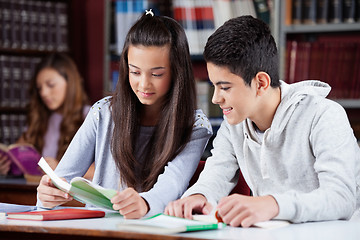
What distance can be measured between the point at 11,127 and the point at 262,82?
272 cm

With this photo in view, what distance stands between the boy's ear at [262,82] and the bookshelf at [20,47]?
2.68 metres

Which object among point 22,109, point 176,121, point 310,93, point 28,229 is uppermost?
point 310,93

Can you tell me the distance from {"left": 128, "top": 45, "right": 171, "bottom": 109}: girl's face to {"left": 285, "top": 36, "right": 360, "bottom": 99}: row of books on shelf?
1.68 meters

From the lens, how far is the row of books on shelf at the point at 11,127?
3.93m

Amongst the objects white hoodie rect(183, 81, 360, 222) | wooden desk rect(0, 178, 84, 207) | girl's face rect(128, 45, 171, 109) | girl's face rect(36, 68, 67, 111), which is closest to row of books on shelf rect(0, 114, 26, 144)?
girl's face rect(36, 68, 67, 111)

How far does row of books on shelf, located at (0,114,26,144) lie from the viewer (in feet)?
12.9

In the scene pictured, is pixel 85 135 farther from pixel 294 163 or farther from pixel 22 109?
pixel 22 109

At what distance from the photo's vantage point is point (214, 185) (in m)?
1.62

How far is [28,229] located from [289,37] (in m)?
2.64

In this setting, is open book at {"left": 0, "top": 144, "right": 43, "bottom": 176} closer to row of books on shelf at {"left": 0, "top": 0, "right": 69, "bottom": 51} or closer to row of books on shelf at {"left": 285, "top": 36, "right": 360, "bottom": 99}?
row of books on shelf at {"left": 0, "top": 0, "right": 69, "bottom": 51}

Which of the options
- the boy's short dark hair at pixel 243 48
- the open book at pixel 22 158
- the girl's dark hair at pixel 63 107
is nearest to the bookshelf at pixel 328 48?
the girl's dark hair at pixel 63 107

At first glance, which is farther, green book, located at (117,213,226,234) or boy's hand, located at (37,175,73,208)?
boy's hand, located at (37,175,73,208)

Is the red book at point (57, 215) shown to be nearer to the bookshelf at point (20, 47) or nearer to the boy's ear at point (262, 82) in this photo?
the boy's ear at point (262, 82)

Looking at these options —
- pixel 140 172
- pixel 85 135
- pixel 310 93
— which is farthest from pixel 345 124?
pixel 85 135
